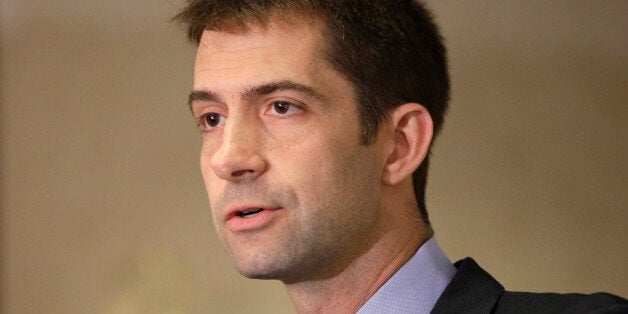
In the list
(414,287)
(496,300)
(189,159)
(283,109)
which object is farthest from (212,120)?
(189,159)

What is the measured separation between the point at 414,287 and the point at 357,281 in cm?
9

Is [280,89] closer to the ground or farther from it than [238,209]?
farther from it

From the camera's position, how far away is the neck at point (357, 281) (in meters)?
1.55

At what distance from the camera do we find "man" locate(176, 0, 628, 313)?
1.48 metres

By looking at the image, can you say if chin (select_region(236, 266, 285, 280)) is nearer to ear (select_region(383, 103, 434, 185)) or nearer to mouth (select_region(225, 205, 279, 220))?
mouth (select_region(225, 205, 279, 220))

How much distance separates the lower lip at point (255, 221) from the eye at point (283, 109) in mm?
148

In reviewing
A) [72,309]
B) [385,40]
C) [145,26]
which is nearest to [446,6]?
[145,26]

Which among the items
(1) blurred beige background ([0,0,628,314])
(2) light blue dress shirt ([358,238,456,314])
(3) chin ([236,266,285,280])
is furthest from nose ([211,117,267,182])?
(1) blurred beige background ([0,0,628,314])

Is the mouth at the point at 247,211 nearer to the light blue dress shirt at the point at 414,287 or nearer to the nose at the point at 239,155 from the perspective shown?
the nose at the point at 239,155

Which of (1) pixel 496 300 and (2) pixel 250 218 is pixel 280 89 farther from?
(1) pixel 496 300

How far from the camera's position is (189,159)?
118 inches

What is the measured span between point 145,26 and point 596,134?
5.14ft

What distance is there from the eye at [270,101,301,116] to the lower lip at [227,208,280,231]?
0.15 meters

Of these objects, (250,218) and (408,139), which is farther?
(408,139)
